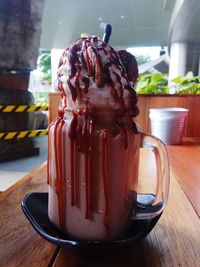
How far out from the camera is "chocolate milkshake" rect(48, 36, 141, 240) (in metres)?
0.33

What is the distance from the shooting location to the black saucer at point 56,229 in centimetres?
32

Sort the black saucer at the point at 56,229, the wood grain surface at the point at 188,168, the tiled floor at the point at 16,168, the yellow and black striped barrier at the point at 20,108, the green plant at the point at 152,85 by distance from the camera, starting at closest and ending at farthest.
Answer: the black saucer at the point at 56,229
the wood grain surface at the point at 188,168
the green plant at the point at 152,85
the tiled floor at the point at 16,168
the yellow and black striped barrier at the point at 20,108

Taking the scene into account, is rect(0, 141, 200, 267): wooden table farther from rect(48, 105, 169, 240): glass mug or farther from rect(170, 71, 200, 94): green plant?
rect(170, 71, 200, 94): green plant

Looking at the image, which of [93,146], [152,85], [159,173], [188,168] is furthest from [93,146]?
[152,85]

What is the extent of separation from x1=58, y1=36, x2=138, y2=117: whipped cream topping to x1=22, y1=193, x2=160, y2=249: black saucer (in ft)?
0.60

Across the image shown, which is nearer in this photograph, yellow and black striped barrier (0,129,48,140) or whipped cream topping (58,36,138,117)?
whipped cream topping (58,36,138,117)

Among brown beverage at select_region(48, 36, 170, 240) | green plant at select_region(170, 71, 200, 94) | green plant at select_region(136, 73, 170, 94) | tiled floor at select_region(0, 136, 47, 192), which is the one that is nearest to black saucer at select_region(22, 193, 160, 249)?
brown beverage at select_region(48, 36, 170, 240)

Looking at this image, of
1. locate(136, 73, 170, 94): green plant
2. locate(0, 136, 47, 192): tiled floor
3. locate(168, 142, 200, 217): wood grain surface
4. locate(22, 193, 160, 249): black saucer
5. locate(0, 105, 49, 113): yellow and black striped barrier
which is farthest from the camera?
locate(0, 105, 49, 113): yellow and black striped barrier

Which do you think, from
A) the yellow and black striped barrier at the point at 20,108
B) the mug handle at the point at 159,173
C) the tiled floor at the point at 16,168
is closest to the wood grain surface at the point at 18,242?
the mug handle at the point at 159,173

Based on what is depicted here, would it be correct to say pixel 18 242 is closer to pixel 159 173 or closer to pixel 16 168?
pixel 159 173

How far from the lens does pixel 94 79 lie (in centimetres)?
34

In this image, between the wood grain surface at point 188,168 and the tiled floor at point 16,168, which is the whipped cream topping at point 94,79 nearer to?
the wood grain surface at point 188,168

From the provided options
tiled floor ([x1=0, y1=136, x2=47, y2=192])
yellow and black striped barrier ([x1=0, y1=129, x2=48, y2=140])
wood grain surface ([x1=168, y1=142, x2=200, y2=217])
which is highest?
wood grain surface ([x1=168, y1=142, x2=200, y2=217])

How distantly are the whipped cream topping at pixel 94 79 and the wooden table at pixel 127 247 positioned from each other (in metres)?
0.21
